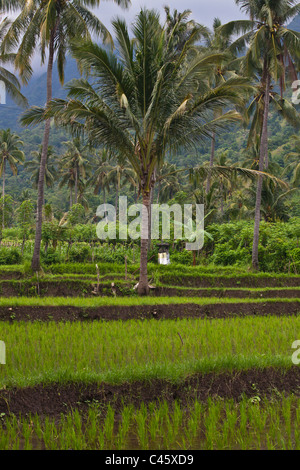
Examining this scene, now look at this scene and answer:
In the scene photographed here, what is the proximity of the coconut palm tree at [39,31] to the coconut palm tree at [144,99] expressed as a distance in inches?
127

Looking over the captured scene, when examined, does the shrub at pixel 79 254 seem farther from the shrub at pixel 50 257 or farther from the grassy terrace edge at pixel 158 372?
the grassy terrace edge at pixel 158 372

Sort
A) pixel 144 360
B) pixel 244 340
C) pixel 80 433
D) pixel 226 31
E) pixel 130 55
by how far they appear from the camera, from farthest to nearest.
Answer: pixel 226 31
pixel 130 55
pixel 244 340
pixel 144 360
pixel 80 433

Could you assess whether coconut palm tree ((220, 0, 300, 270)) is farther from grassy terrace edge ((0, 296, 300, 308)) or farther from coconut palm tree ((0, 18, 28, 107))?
coconut palm tree ((0, 18, 28, 107))

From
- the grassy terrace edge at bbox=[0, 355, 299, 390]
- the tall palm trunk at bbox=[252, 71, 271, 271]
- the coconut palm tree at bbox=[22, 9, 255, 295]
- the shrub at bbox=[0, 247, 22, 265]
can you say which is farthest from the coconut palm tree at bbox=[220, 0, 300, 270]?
the grassy terrace edge at bbox=[0, 355, 299, 390]

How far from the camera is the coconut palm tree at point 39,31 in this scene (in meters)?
14.2

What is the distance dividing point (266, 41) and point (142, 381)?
49.5 ft

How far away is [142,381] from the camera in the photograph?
193 inches

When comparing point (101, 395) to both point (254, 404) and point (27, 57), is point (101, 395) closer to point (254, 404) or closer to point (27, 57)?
point (254, 404)

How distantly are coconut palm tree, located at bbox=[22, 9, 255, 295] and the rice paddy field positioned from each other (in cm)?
443

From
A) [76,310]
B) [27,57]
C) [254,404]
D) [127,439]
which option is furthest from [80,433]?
[27,57]

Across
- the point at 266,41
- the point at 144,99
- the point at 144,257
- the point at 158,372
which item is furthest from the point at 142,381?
the point at 266,41

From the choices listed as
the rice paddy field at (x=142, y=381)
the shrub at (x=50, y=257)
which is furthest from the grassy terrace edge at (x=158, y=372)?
the shrub at (x=50, y=257)

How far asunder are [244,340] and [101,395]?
3116mm

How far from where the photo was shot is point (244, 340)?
7.00m
